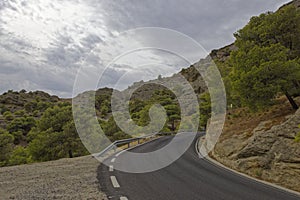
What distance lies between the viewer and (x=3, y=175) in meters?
8.92

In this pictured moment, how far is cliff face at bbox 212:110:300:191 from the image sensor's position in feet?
28.8

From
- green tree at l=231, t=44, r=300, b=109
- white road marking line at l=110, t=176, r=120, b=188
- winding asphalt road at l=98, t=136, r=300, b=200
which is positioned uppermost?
green tree at l=231, t=44, r=300, b=109

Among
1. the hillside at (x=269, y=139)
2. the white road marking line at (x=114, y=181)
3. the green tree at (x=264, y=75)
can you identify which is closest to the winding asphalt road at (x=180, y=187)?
the white road marking line at (x=114, y=181)

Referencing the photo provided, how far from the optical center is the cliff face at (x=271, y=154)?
879cm

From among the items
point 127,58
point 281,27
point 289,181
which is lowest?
point 289,181

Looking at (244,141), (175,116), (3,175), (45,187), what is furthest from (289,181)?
(175,116)

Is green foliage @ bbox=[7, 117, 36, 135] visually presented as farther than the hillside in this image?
Yes

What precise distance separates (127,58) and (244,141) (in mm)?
7427

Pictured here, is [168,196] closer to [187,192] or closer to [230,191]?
[187,192]

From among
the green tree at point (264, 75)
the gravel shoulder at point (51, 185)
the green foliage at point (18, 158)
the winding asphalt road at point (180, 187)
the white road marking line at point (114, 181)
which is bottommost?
the green foliage at point (18, 158)

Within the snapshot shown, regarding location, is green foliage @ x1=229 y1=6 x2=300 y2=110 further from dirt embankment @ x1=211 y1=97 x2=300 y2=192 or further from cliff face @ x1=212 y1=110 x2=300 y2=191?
cliff face @ x1=212 y1=110 x2=300 y2=191

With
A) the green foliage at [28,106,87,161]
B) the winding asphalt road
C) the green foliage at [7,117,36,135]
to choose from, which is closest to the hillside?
the winding asphalt road

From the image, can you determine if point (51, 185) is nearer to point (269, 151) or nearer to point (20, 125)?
point (269, 151)

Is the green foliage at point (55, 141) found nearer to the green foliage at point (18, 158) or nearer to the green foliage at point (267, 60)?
the green foliage at point (18, 158)
